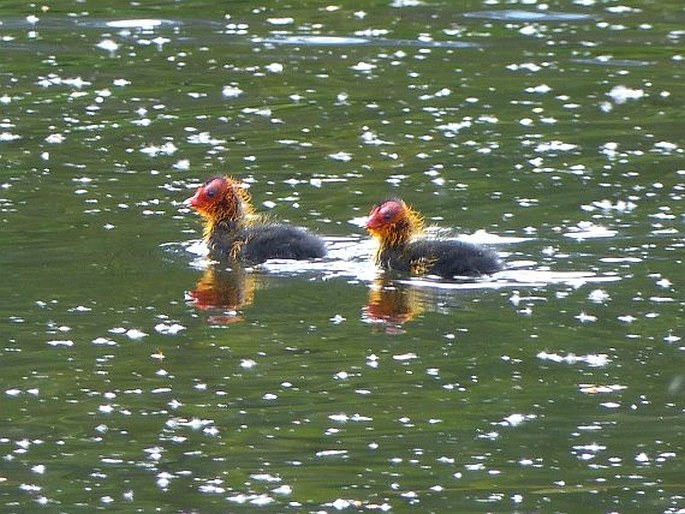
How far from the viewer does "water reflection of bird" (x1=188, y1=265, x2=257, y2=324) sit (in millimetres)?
11047

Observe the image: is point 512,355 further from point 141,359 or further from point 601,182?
point 601,182

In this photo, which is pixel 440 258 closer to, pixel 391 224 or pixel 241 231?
pixel 391 224

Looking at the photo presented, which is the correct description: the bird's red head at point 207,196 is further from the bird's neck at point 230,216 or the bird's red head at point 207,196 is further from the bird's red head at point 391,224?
the bird's red head at point 391,224

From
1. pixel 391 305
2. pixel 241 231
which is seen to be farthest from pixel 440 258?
pixel 241 231

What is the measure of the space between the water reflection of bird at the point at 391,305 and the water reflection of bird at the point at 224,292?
77 cm

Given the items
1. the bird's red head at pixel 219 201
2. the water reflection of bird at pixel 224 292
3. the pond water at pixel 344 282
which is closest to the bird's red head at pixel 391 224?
the pond water at pixel 344 282

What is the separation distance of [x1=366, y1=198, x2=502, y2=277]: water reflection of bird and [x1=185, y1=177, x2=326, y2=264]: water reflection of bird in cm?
42

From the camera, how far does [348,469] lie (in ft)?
27.3

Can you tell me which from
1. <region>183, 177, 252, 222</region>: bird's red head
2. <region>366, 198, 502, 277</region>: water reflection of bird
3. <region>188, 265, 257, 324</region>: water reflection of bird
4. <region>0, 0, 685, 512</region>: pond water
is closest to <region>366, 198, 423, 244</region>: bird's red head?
<region>366, 198, 502, 277</region>: water reflection of bird

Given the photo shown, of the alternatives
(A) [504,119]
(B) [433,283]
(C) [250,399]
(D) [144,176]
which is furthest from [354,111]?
(C) [250,399]

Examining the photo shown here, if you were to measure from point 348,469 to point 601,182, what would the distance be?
637cm

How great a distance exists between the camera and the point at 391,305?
11.2m

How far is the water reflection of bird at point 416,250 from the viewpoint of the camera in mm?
11688

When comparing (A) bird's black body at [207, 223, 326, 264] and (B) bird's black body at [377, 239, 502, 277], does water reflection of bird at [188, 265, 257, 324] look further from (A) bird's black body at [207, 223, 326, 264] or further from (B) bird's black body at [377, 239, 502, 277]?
(B) bird's black body at [377, 239, 502, 277]
